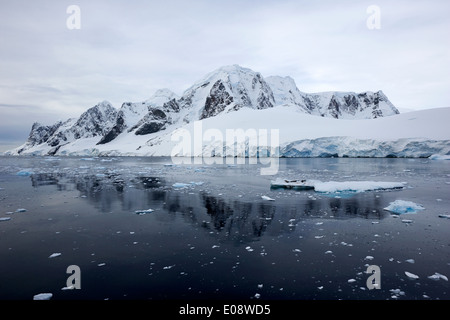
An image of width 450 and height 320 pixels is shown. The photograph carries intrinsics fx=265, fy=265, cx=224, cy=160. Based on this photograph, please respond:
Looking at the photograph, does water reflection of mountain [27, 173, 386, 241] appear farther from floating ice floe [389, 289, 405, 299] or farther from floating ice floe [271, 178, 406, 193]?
floating ice floe [389, 289, 405, 299]

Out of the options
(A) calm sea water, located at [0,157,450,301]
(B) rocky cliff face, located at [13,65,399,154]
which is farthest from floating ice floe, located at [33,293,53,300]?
(B) rocky cliff face, located at [13,65,399,154]

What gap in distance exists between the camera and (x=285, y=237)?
7.50m

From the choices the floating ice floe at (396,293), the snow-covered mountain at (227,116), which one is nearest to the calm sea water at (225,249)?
the floating ice floe at (396,293)

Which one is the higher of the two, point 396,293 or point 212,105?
point 212,105

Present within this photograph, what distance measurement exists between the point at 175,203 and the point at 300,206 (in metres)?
5.46

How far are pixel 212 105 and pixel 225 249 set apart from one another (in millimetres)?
119537

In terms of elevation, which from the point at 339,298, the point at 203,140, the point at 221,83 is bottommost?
the point at 339,298

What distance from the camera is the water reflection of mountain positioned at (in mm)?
8508

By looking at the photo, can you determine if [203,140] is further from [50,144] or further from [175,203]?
[50,144]

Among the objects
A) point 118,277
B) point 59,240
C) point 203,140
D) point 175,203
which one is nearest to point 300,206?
point 175,203

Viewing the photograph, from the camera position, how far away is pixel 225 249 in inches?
263

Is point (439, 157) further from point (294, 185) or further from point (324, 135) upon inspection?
point (294, 185)

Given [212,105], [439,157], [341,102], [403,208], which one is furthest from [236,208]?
[341,102]

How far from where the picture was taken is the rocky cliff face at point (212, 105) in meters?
127
